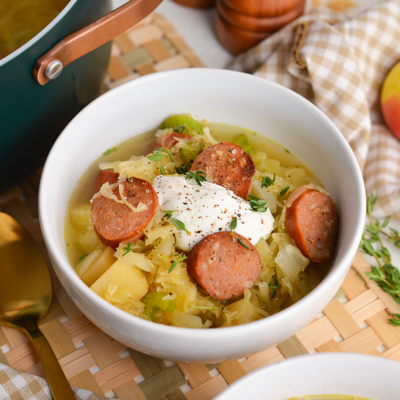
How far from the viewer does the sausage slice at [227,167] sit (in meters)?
1.79

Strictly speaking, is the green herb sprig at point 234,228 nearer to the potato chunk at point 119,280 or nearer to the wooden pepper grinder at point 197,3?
the potato chunk at point 119,280

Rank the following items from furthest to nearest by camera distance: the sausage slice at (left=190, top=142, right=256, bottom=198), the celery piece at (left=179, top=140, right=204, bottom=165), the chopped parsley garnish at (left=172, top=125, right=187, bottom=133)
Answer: the chopped parsley garnish at (left=172, top=125, right=187, bottom=133), the celery piece at (left=179, top=140, right=204, bottom=165), the sausage slice at (left=190, top=142, right=256, bottom=198)

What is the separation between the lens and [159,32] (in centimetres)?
266

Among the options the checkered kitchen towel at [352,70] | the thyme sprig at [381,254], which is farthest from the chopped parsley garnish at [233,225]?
the checkered kitchen towel at [352,70]

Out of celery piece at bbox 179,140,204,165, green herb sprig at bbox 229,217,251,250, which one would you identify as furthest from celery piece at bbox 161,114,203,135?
green herb sprig at bbox 229,217,251,250

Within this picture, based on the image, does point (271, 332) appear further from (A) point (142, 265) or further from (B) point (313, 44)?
(B) point (313, 44)

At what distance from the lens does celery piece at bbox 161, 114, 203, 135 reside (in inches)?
79.7

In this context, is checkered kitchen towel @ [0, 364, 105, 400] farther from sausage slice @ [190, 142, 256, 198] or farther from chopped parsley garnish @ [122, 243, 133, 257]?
sausage slice @ [190, 142, 256, 198]

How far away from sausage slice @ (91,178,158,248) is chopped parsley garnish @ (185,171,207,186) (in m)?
0.16

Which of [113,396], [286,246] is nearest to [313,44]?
[286,246]

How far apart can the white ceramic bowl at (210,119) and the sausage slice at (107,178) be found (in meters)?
0.08

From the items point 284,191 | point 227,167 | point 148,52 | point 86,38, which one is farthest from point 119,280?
point 148,52

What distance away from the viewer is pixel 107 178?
1886mm

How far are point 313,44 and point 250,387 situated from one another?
1.69 metres
